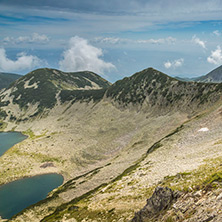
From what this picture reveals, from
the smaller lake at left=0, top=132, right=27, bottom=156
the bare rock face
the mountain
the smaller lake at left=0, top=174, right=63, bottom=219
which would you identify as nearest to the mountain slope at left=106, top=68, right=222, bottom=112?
the mountain

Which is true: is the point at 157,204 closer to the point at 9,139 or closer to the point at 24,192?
the point at 24,192

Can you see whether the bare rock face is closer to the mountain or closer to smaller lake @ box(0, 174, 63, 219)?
the mountain

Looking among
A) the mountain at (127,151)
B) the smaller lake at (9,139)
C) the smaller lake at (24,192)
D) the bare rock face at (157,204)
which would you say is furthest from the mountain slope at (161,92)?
the smaller lake at (9,139)

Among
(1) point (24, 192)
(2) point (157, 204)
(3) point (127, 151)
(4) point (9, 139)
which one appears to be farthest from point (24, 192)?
(4) point (9, 139)

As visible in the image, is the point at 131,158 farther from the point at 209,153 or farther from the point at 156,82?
the point at 156,82

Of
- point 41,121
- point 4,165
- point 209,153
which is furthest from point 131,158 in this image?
point 41,121

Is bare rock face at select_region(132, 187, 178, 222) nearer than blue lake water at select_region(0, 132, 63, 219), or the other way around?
bare rock face at select_region(132, 187, 178, 222)
